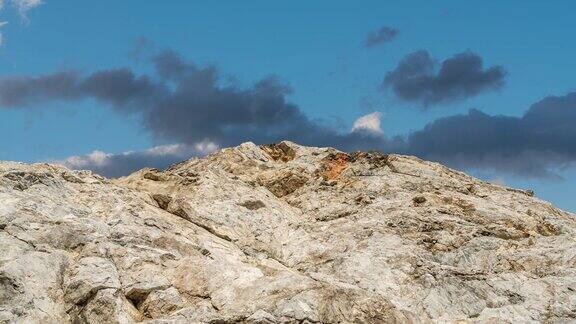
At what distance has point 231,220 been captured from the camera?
1491 inches

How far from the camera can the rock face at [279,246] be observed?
26.6 meters

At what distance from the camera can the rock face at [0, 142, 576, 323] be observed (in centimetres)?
2658

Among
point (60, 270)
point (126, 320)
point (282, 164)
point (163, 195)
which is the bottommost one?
point (126, 320)

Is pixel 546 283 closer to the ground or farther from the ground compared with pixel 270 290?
farther from the ground

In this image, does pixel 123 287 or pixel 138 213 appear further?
pixel 138 213

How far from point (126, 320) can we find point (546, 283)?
67.6 feet

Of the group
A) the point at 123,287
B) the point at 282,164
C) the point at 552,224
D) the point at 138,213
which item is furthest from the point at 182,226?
the point at 552,224

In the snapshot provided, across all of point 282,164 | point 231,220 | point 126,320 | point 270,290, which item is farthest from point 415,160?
point 126,320

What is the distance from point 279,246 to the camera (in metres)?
36.8

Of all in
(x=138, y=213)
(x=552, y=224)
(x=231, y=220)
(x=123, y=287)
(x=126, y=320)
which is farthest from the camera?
(x=552, y=224)

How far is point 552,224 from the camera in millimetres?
40719

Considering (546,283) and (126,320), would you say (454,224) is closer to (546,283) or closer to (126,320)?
(546,283)

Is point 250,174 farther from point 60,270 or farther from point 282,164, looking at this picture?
point 60,270

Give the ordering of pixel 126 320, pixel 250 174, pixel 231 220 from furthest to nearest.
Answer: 1. pixel 250 174
2. pixel 231 220
3. pixel 126 320
